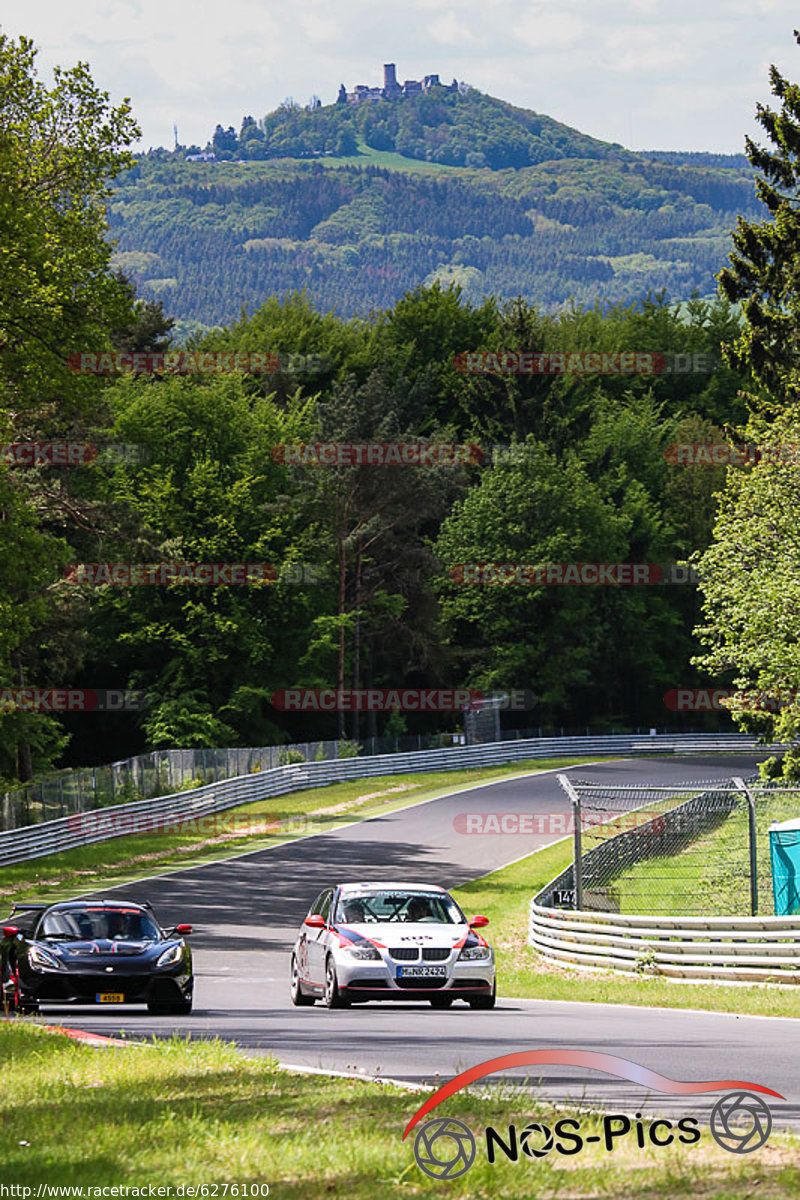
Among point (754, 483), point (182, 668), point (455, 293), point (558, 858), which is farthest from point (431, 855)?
point (455, 293)

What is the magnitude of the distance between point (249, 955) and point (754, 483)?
19323mm

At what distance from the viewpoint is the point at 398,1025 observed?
15.2 meters

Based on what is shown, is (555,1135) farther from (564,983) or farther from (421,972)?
(564,983)

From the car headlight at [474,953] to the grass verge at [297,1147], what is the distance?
23.4 feet

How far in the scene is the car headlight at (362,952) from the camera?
1677cm

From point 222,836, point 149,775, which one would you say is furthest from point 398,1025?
point 149,775

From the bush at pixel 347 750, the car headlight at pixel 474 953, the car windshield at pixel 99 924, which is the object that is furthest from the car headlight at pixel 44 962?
the bush at pixel 347 750

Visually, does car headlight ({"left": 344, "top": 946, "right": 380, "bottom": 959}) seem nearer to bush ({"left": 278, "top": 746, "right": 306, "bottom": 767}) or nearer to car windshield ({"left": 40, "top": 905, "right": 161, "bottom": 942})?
car windshield ({"left": 40, "top": 905, "right": 161, "bottom": 942})

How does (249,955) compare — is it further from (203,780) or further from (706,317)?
(706,317)

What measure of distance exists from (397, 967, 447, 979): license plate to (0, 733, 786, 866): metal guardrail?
84.9ft

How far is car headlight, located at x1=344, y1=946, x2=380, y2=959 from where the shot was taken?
660 inches

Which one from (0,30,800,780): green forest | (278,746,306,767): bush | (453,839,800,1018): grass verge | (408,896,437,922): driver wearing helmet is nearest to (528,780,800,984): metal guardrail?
(453,839,800,1018): grass verge

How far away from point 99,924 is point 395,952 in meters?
3.49

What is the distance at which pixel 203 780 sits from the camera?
54219 millimetres
